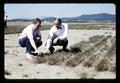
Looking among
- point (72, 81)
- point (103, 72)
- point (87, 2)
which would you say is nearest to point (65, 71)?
point (72, 81)

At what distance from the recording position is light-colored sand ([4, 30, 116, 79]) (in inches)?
268

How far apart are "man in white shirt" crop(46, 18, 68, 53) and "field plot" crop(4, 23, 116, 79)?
10 cm

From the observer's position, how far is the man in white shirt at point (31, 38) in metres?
7.18

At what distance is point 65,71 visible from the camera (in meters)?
6.97

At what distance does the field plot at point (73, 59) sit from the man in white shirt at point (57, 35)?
4.0 inches

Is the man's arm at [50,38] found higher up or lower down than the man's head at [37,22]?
lower down

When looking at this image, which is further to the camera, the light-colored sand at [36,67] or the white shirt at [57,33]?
the white shirt at [57,33]

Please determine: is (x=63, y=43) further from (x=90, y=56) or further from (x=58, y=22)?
(x=90, y=56)

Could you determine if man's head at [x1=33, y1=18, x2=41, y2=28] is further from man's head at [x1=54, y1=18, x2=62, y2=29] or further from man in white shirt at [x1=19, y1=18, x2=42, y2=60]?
man's head at [x1=54, y1=18, x2=62, y2=29]

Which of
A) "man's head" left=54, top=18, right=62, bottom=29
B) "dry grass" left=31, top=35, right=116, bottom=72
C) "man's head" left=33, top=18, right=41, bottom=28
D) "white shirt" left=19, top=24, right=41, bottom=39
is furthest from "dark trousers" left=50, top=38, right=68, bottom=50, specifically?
"man's head" left=33, top=18, right=41, bottom=28

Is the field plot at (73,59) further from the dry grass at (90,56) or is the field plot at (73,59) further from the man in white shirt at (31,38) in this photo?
the man in white shirt at (31,38)

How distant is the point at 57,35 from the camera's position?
7.39 m

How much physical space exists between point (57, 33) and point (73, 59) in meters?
0.68

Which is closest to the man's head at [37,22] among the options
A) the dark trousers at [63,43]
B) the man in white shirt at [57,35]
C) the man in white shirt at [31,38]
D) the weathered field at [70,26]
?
the man in white shirt at [31,38]
